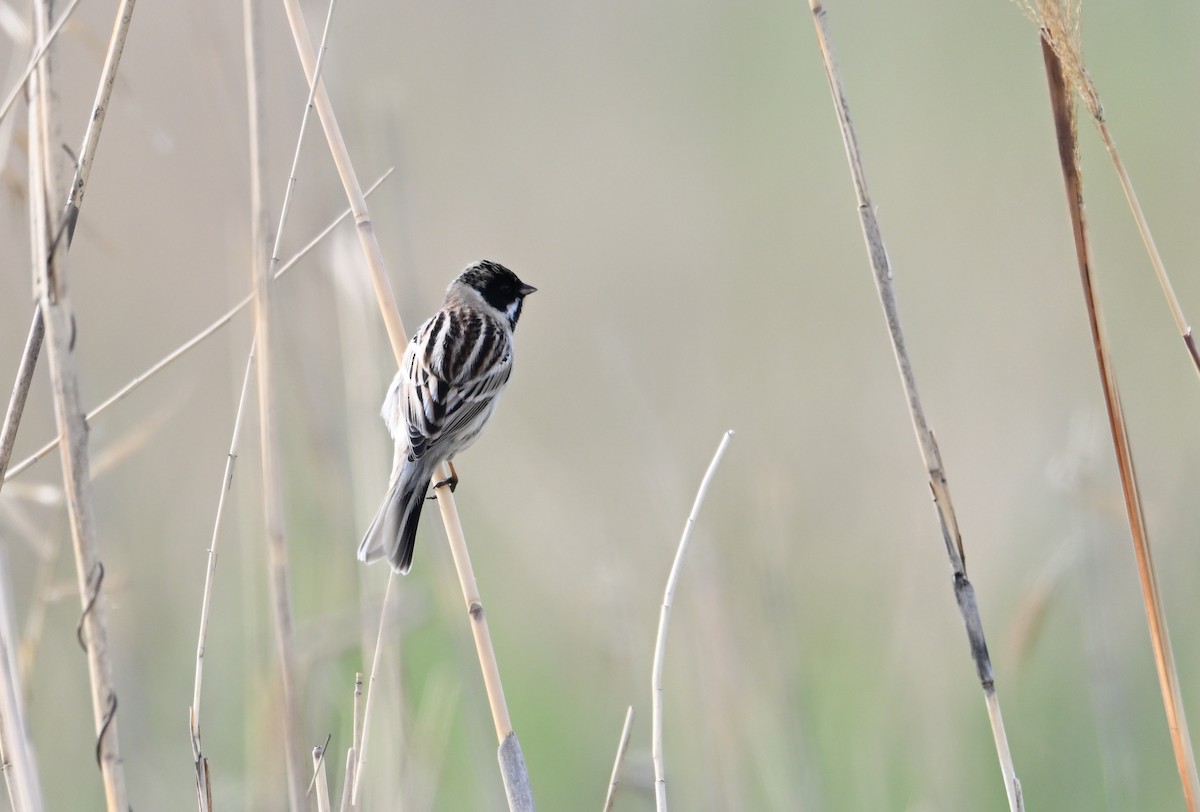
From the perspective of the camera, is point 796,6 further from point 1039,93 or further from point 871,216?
point 871,216

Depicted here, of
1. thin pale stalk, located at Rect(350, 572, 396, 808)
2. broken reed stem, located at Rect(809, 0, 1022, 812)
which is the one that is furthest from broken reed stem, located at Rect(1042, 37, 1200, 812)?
thin pale stalk, located at Rect(350, 572, 396, 808)

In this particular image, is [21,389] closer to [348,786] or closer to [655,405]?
[348,786]

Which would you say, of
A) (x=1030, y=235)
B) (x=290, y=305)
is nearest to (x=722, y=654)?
(x=290, y=305)

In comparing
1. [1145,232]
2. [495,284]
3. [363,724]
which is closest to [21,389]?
[363,724]

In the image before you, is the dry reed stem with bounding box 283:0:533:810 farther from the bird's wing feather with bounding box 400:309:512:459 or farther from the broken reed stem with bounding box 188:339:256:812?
the bird's wing feather with bounding box 400:309:512:459

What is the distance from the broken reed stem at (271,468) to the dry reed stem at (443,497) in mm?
429

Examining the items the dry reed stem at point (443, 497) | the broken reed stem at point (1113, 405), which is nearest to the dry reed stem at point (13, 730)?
the dry reed stem at point (443, 497)

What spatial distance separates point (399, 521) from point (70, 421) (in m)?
1.27

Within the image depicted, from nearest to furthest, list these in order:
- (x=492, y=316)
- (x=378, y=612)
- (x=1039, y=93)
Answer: (x=378, y=612) < (x=492, y=316) < (x=1039, y=93)

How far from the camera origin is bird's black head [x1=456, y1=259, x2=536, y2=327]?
12.4 feet

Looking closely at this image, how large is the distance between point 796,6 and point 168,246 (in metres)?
3.69

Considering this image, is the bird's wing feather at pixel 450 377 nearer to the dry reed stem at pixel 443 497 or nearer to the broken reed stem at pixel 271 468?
the dry reed stem at pixel 443 497

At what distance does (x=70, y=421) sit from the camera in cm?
168

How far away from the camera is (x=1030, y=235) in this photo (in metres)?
5.88
